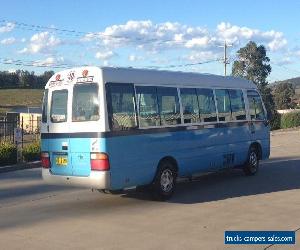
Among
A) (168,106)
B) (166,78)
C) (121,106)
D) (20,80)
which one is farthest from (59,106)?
(20,80)

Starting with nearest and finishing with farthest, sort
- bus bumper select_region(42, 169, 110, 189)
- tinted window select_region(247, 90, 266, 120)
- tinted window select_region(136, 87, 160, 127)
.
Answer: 1. bus bumper select_region(42, 169, 110, 189)
2. tinted window select_region(136, 87, 160, 127)
3. tinted window select_region(247, 90, 266, 120)

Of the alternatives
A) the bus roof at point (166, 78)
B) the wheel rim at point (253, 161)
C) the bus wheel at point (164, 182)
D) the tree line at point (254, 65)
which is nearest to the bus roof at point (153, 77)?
the bus roof at point (166, 78)

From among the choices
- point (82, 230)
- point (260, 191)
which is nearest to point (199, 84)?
point (260, 191)

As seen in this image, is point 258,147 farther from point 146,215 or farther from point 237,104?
point 146,215

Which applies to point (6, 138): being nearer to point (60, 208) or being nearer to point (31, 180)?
point (31, 180)

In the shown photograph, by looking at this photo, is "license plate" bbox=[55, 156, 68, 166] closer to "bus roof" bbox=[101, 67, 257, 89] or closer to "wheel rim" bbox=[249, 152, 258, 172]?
"bus roof" bbox=[101, 67, 257, 89]

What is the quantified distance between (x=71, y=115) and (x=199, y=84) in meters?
3.50

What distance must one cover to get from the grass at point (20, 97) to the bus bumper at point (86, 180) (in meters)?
85.9

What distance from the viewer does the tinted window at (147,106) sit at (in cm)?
1052

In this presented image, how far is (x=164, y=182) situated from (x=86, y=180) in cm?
183

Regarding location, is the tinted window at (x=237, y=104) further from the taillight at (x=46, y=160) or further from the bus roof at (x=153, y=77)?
the taillight at (x=46, y=160)

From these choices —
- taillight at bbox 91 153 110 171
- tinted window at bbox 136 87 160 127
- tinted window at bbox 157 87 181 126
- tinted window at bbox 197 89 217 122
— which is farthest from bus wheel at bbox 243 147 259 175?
taillight at bbox 91 153 110 171

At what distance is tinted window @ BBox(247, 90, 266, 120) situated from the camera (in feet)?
47.6

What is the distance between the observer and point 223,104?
1323cm
